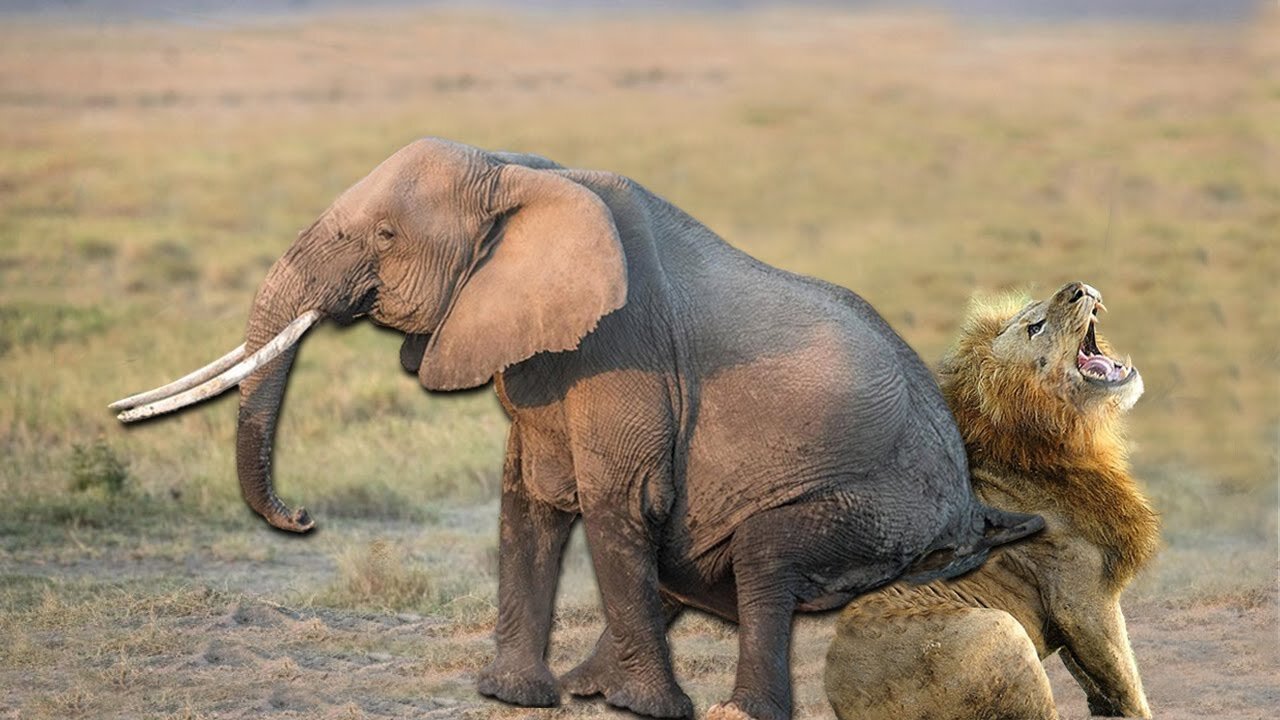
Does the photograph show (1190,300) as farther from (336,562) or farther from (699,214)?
(336,562)

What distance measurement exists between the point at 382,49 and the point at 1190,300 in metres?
19.7

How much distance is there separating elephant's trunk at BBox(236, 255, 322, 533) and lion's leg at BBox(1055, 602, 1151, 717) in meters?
2.90

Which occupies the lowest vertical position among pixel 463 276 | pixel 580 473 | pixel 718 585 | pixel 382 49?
pixel 382 49

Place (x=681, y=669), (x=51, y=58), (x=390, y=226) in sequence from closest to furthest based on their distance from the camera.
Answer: (x=390, y=226) < (x=681, y=669) < (x=51, y=58)

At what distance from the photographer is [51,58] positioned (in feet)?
120

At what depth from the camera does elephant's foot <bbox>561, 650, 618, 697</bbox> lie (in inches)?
334

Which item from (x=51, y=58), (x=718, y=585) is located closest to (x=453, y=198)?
(x=718, y=585)

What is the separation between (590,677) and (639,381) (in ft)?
4.69

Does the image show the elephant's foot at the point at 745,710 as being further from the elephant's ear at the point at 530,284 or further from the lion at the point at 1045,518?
the elephant's ear at the point at 530,284

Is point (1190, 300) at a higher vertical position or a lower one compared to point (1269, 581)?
lower

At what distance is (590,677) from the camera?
853cm

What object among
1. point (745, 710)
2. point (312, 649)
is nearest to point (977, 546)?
point (745, 710)

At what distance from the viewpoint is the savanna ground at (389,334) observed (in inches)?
390

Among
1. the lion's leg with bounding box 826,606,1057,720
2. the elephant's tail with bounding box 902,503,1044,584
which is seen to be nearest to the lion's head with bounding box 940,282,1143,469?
the elephant's tail with bounding box 902,503,1044,584
